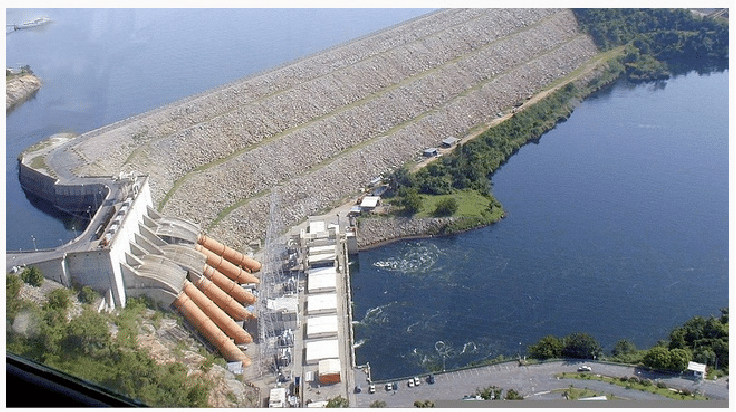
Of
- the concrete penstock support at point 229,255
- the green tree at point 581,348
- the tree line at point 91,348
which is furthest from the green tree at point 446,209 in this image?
the tree line at point 91,348

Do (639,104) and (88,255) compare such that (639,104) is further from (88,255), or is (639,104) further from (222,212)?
(88,255)

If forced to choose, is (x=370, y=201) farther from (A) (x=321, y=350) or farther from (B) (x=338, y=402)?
(B) (x=338, y=402)

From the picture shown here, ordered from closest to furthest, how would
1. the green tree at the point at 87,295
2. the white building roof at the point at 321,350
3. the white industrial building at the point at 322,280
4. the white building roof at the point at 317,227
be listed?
1. the green tree at the point at 87,295
2. the white building roof at the point at 321,350
3. the white industrial building at the point at 322,280
4. the white building roof at the point at 317,227

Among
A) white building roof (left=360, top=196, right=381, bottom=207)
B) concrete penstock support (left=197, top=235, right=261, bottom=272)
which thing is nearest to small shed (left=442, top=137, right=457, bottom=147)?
white building roof (left=360, top=196, right=381, bottom=207)

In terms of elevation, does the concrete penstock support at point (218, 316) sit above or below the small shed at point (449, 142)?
below

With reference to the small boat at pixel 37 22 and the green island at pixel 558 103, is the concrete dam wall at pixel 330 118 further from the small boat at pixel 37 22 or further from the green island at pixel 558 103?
the small boat at pixel 37 22

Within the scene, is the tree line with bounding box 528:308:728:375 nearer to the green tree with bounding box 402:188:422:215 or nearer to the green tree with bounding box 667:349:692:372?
the green tree with bounding box 667:349:692:372

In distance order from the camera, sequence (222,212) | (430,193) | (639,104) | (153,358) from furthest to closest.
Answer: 1. (639,104)
2. (430,193)
3. (222,212)
4. (153,358)

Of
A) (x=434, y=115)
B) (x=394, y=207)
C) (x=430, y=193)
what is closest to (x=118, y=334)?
(x=394, y=207)
